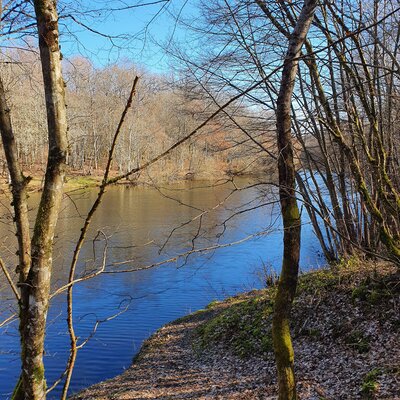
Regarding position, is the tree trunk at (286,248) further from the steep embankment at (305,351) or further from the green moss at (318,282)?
the green moss at (318,282)

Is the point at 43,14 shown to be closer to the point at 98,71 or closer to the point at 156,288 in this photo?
the point at 98,71

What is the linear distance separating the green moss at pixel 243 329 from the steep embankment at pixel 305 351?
0.07 feet

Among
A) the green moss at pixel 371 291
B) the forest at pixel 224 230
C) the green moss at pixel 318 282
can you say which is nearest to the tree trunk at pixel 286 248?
the forest at pixel 224 230

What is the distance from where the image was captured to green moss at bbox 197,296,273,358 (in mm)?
7512

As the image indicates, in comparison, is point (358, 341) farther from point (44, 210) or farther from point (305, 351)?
point (44, 210)

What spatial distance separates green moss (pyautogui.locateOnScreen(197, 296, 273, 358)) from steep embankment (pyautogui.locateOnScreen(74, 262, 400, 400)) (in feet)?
0.07

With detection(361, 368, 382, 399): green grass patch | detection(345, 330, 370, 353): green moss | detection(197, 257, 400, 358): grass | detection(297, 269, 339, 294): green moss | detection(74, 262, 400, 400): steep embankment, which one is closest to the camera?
detection(361, 368, 382, 399): green grass patch

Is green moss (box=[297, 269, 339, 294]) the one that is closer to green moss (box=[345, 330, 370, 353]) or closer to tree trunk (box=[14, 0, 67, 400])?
green moss (box=[345, 330, 370, 353])

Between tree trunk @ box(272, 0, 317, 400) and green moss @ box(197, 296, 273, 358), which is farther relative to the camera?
green moss @ box(197, 296, 273, 358)

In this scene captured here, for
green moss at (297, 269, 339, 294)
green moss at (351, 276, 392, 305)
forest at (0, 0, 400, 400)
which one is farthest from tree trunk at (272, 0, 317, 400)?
green moss at (297, 269, 339, 294)

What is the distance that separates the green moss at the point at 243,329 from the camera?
751cm

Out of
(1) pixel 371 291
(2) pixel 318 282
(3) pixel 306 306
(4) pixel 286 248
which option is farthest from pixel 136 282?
(4) pixel 286 248

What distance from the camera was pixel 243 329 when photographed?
8305 mm

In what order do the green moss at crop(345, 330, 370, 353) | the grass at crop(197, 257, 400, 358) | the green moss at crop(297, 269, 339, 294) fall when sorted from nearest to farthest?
the green moss at crop(345, 330, 370, 353) → the grass at crop(197, 257, 400, 358) → the green moss at crop(297, 269, 339, 294)
